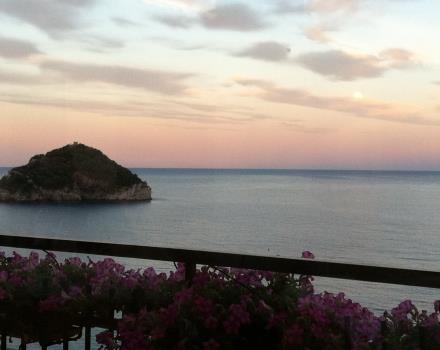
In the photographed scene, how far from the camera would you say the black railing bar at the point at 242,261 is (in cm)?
164

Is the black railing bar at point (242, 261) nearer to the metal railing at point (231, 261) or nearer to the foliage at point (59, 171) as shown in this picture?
the metal railing at point (231, 261)

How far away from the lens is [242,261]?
1903 millimetres

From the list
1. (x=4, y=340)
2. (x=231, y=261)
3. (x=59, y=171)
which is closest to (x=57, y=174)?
(x=59, y=171)

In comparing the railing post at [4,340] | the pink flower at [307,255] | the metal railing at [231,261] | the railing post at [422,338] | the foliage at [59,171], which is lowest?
the railing post at [4,340]

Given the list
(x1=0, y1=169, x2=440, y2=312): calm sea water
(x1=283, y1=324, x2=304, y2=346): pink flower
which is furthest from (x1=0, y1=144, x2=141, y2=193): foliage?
(x1=0, y1=169, x2=440, y2=312): calm sea water

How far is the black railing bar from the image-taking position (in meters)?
1.64

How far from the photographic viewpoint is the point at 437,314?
1.70m

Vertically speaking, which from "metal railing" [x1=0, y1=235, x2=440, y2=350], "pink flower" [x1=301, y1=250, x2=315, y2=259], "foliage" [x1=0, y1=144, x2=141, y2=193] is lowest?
"metal railing" [x1=0, y1=235, x2=440, y2=350]

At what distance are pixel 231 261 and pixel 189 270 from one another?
184 millimetres

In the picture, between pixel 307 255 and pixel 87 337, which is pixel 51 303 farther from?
pixel 307 255

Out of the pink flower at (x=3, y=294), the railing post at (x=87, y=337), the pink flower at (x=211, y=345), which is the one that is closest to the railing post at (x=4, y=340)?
the pink flower at (x=3, y=294)

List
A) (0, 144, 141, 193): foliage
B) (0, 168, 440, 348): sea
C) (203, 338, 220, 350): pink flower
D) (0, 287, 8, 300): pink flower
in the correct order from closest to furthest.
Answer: (203, 338, 220, 350): pink flower → (0, 287, 8, 300): pink flower → (0, 144, 141, 193): foliage → (0, 168, 440, 348): sea

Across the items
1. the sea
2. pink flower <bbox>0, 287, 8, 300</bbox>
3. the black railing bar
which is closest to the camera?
the black railing bar

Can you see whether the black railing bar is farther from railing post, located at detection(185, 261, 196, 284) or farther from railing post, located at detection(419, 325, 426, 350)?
railing post, located at detection(419, 325, 426, 350)
